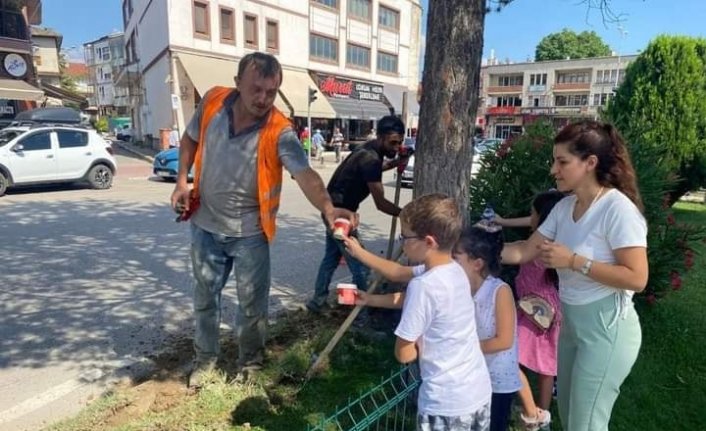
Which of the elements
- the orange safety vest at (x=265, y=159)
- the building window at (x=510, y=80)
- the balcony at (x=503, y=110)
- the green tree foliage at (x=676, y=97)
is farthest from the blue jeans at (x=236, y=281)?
the building window at (x=510, y=80)

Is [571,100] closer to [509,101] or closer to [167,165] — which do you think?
[509,101]

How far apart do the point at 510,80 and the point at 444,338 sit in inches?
2722

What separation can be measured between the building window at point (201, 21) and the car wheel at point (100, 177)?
1321 centimetres

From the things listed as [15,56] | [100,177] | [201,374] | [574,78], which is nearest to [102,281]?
[201,374]

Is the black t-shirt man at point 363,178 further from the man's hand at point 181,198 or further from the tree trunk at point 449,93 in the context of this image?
the man's hand at point 181,198

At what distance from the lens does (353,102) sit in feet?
109

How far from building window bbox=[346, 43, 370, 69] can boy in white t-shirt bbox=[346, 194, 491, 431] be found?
106ft

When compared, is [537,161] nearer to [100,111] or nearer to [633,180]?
[633,180]

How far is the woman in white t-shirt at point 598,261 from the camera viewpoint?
77.5 inches

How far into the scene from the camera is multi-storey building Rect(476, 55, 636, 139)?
56906 millimetres

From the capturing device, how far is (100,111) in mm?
70562

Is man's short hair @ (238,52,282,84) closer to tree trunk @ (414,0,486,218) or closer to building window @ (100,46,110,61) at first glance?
tree trunk @ (414,0,486,218)

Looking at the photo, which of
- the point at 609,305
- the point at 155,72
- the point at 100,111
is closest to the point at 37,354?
the point at 609,305

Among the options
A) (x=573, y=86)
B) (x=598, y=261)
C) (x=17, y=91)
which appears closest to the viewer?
(x=598, y=261)
